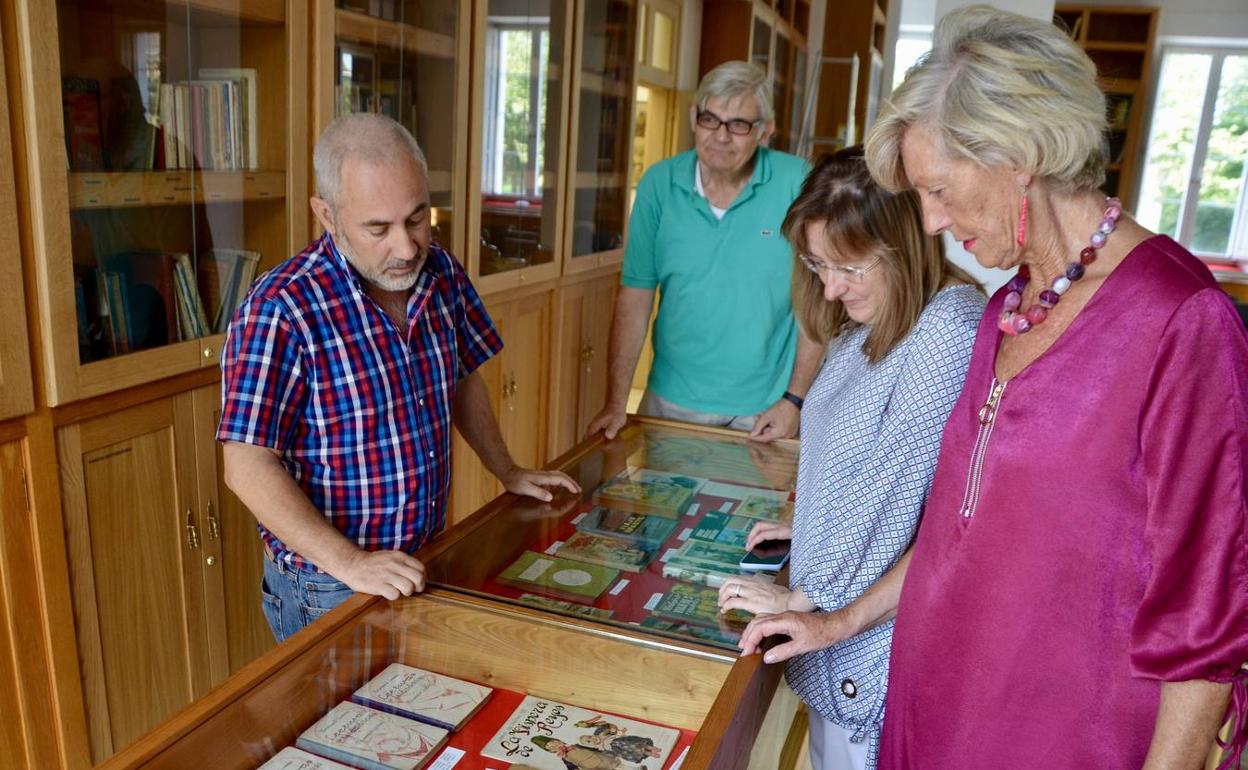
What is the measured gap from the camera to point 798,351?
2.57 metres

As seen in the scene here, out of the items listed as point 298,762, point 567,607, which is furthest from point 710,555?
point 298,762

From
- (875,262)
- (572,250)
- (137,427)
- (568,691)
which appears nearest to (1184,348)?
(875,262)

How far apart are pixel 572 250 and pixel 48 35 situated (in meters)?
2.43

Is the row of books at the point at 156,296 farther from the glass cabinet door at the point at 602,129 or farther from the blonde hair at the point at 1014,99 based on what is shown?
the glass cabinet door at the point at 602,129

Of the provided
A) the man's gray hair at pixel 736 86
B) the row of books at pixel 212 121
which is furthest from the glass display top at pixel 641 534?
the row of books at pixel 212 121

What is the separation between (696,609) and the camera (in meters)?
1.40

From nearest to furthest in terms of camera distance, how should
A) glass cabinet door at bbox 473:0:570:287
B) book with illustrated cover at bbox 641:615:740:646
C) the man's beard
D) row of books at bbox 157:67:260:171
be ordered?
book with illustrated cover at bbox 641:615:740:646 → the man's beard → row of books at bbox 157:67:260:171 → glass cabinet door at bbox 473:0:570:287

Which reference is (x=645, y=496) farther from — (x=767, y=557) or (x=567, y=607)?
(x=567, y=607)

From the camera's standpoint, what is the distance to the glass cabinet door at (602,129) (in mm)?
3846

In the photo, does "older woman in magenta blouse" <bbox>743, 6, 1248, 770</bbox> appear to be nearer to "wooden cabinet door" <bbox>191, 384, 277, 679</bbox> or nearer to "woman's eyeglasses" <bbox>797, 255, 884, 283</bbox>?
"woman's eyeglasses" <bbox>797, 255, 884, 283</bbox>

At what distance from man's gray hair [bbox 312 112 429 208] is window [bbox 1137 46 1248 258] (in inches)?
398

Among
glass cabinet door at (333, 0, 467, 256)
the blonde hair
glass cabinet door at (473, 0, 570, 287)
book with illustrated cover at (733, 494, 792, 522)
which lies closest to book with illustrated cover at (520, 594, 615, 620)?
book with illustrated cover at (733, 494, 792, 522)

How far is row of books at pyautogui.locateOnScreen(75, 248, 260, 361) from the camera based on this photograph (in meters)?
1.85

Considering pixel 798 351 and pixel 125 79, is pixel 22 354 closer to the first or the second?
pixel 125 79
